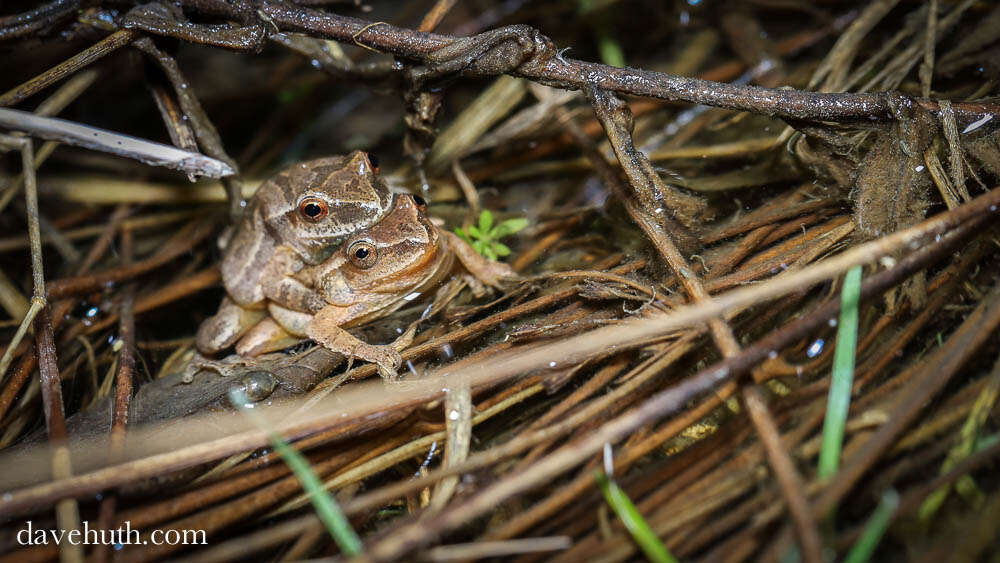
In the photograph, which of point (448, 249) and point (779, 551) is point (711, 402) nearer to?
point (779, 551)

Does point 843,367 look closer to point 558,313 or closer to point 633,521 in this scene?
point 633,521

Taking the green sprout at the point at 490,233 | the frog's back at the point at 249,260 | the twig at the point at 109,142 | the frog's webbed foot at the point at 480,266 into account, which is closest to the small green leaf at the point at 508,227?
the green sprout at the point at 490,233

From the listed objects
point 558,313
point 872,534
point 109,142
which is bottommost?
point 872,534

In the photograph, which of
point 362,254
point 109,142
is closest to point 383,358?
point 362,254

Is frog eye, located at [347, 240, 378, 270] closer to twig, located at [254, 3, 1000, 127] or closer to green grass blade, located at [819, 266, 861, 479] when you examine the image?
twig, located at [254, 3, 1000, 127]

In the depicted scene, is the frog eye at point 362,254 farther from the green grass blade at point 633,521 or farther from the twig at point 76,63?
the green grass blade at point 633,521

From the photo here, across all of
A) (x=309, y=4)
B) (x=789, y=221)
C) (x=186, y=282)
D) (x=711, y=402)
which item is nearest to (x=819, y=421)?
(x=711, y=402)

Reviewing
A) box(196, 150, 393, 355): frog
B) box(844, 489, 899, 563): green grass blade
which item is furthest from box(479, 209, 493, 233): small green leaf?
box(844, 489, 899, 563): green grass blade

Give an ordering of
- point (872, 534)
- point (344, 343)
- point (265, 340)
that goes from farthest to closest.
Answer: point (265, 340) → point (344, 343) → point (872, 534)
